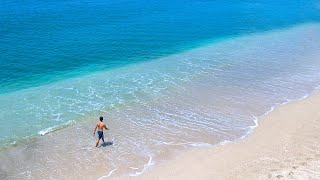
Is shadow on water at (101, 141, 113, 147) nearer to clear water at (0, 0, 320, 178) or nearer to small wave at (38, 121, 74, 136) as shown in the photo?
clear water at (0, 0, 320, 178)

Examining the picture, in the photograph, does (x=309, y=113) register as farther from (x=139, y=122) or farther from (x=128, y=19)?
(x=128, y=19)

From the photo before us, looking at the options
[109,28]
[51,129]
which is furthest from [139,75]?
[109,28]

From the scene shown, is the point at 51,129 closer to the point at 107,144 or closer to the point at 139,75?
the point at 107,144

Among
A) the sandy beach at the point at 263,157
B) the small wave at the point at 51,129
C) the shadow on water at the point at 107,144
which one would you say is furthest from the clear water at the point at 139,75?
the sandy beach at the point at 263,157

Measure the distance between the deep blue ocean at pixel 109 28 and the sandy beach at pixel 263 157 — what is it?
54.8ft

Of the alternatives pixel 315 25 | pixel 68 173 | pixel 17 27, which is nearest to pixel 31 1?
pixel 17 27

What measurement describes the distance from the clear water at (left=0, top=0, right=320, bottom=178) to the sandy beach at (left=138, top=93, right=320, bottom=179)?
1142mm

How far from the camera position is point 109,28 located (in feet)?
156

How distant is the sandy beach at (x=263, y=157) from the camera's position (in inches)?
741

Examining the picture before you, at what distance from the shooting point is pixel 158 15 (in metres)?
55.0

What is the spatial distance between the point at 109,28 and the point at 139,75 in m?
15.8

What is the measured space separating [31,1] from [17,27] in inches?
626

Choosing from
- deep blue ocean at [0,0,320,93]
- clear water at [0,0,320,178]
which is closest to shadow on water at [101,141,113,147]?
clear water at [0,0,320,178]

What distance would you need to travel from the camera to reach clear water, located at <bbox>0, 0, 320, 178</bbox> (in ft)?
75.5
